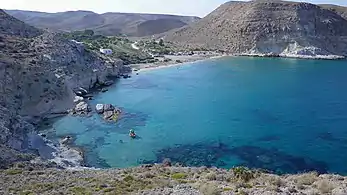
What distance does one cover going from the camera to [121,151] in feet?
130

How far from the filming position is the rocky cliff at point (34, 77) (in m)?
39.2

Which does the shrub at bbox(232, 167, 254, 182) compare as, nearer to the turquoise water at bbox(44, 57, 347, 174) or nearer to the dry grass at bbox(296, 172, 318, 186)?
the dry grass at bbox(296, 172, 318, 186)

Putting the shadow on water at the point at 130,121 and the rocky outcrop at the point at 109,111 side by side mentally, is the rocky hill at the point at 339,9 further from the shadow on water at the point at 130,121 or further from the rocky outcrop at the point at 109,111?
the rocky outcrop at the point at 109,111

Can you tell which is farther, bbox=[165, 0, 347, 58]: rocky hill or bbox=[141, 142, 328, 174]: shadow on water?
bbox=[165, 0, 347, 58]: rocky hill

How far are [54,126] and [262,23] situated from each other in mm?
100781

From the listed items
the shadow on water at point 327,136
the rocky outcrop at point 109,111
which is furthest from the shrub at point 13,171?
the shadow on water at point 327,136

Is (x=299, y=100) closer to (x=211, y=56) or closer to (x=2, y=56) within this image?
(x=2, y=56)

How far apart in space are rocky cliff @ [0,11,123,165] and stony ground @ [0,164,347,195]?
8.86 meters

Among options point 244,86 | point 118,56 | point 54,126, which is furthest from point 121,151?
point 118,56

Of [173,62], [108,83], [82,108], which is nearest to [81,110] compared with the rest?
[82,108]

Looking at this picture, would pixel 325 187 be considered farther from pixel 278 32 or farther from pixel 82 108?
pixel 278 32

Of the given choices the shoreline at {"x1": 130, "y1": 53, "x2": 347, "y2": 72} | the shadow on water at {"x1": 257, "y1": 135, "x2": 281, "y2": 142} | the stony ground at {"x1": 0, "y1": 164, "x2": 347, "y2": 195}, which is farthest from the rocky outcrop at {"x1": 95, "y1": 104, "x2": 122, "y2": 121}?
the shoreline at {"x1": 130, "y1": 53, "x2": 347, "y2": 72}

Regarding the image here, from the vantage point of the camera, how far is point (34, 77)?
5631 centimetres

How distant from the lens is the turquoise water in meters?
37.0
